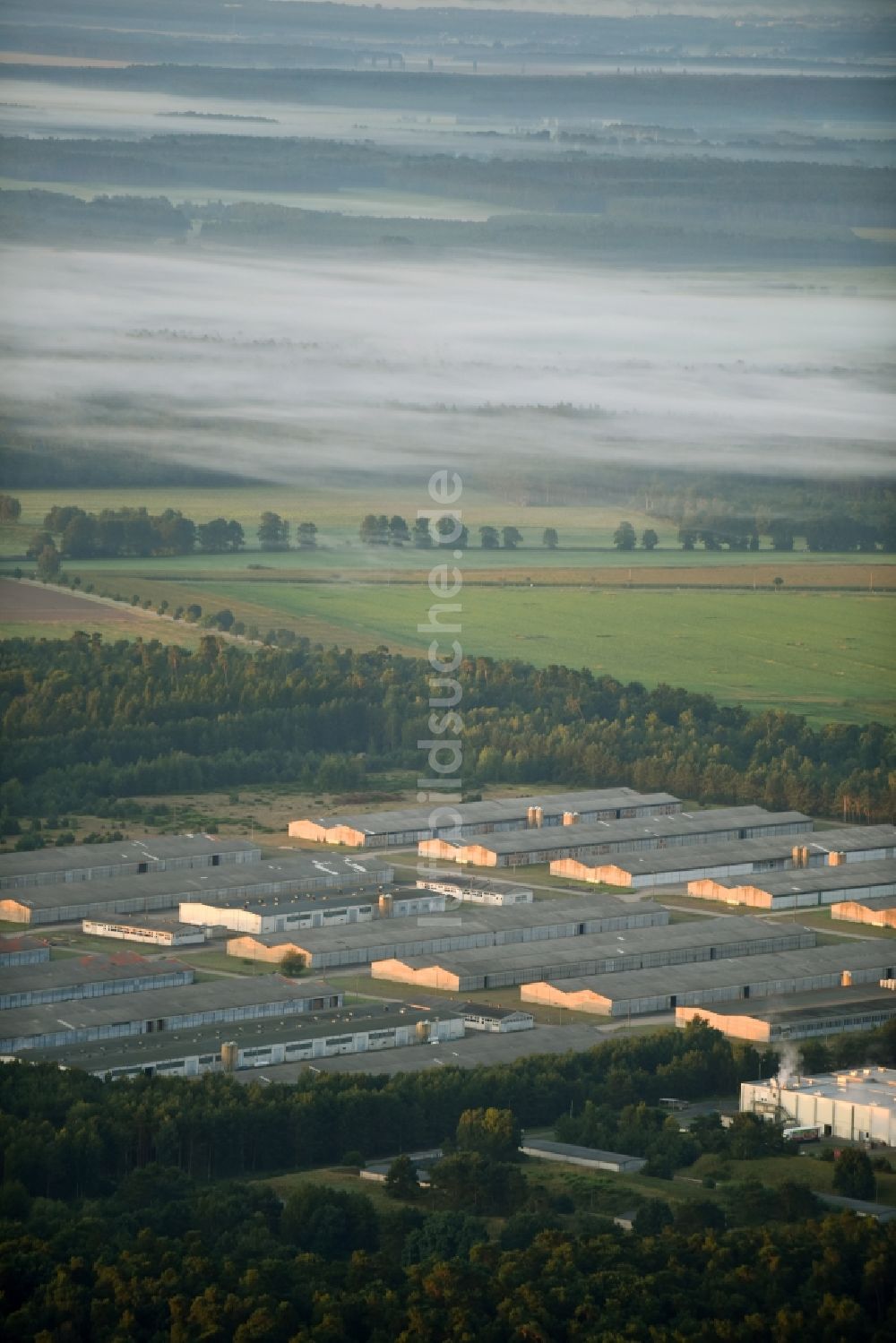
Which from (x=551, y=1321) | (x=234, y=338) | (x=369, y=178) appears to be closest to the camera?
(x=551, y=1321)

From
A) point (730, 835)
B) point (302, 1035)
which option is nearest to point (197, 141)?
point (730, 835)

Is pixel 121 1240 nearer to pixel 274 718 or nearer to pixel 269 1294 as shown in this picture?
pixel 269 1294

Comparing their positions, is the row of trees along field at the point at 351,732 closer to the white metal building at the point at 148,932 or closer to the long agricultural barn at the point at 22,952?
the white metal building at the point at 148,932

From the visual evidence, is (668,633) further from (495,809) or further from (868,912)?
(868,912)

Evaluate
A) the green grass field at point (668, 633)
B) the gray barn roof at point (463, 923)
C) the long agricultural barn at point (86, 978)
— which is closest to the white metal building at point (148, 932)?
the gray barn roof at point (463, 923)

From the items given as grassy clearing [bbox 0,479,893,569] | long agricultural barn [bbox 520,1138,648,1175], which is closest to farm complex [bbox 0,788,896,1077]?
long agricultural barn [bbox 520,1138,648,1175]
